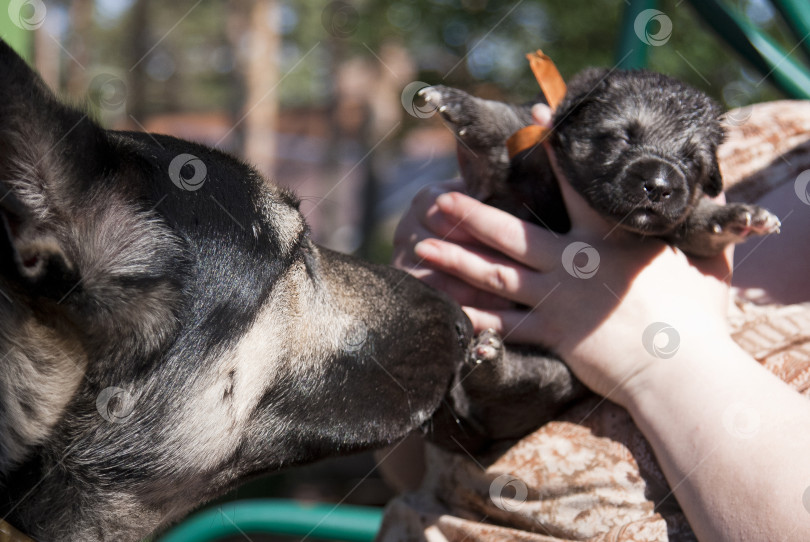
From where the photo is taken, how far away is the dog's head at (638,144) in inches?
88.5

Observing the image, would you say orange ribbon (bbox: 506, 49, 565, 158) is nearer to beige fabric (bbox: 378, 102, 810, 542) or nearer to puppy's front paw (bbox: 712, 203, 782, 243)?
puppy's front paw (bbox: 712, 203, 782, 243)

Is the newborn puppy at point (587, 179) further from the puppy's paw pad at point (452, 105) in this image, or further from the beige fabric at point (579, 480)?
the beige fabric at point (579, 480)

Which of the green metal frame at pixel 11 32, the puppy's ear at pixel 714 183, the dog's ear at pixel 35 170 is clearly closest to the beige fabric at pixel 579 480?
the puppy's ear at pixel 714 183

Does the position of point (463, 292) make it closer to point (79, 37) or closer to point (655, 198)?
point (655, 198)

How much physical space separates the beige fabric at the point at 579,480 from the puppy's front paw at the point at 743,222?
0.22 metres

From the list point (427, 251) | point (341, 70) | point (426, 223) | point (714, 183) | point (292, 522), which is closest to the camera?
point (427, 251)

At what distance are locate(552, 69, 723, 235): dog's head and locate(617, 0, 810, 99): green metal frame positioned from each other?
442mm

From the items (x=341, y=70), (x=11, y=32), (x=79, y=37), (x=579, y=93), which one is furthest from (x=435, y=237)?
(x=79, y=37)

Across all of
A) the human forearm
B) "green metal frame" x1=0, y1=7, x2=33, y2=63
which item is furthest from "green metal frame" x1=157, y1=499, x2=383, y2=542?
"green metal frame" x1=0, y1=7, x2=33, y2=63

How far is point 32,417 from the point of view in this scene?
1669 millimetres

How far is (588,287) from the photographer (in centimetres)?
217

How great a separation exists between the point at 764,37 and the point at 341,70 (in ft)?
46.8

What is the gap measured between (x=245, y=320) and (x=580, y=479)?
0.98 meters

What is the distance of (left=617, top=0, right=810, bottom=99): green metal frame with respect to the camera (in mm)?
2709
